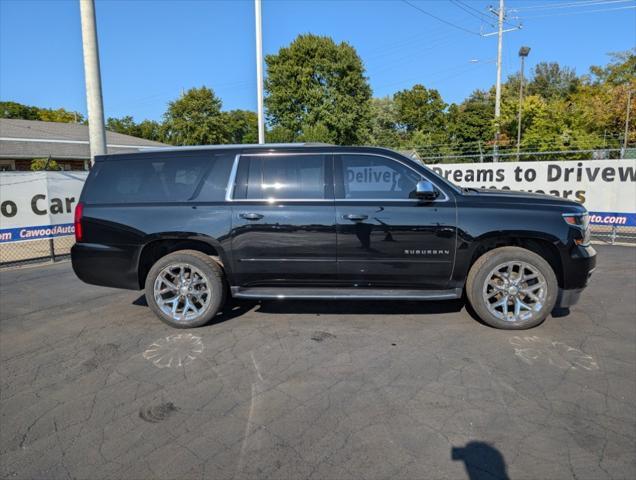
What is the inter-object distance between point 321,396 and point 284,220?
194 centimetres

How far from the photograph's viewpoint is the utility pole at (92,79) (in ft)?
28.0

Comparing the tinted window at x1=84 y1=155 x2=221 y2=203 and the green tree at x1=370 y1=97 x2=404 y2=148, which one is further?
the green tree at x1=370 y1=97 x2=404 y2=148

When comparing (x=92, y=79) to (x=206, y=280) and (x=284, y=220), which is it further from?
(x=284, y=220)

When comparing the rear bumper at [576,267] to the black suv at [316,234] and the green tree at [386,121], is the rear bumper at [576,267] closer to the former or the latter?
the black suv at [316,234]

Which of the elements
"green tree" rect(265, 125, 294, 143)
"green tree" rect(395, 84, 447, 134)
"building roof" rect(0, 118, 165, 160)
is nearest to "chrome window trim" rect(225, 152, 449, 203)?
"building roof" rect(0, 118, 165, 160)

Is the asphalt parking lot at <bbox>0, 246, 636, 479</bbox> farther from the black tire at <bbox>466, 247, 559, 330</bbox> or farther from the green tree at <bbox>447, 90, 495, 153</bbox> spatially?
the green tree at <bbox>447, 90, 495, 153</bbox>

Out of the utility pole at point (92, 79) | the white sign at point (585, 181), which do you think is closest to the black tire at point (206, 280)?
the utility pole at point (92, 79)

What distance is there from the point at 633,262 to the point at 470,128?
43.6 m

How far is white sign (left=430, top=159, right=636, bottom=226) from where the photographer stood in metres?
9.52

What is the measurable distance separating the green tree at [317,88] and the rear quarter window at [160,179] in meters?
41.3

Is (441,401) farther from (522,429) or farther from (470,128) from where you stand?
(470,128)

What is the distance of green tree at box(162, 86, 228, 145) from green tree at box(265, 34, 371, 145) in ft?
21.6

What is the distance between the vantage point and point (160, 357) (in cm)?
397

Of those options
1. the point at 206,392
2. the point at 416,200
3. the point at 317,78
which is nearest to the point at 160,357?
the point at 206,392
